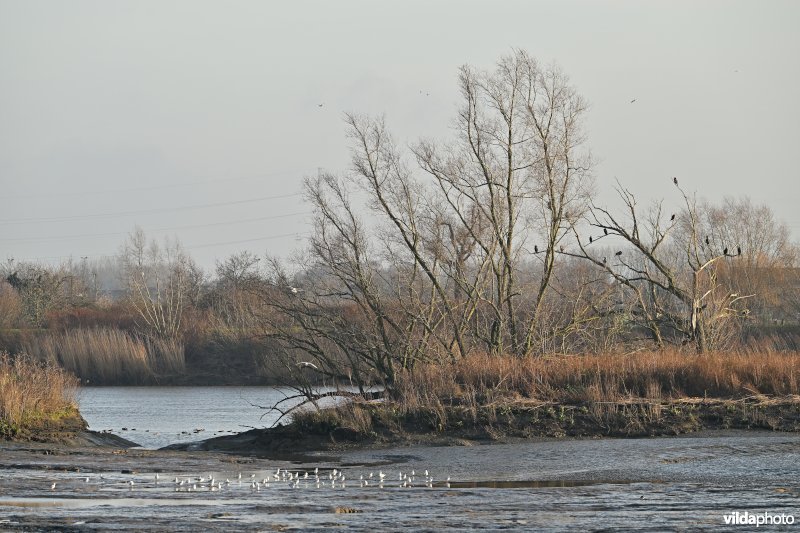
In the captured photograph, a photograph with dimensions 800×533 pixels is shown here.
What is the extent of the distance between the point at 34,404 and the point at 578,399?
1139cm

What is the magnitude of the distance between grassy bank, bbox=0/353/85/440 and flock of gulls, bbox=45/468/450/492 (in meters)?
6.23

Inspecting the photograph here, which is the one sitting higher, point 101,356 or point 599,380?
point 101,356

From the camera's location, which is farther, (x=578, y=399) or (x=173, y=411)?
(x=173, y=411)

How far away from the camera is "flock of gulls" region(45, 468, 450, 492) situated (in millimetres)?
14594

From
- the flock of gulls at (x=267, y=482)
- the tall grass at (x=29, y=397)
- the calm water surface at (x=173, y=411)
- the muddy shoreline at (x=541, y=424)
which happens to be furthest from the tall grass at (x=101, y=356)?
the flock of gulls at (x=267, y=482)

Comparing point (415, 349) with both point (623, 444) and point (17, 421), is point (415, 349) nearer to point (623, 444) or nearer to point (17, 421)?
point (623, 444)

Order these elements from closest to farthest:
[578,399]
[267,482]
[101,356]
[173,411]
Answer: [267,482], [578,399], [173,411], [101,356]

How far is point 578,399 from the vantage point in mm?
23031

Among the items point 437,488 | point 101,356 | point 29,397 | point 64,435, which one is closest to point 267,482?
point 437,488

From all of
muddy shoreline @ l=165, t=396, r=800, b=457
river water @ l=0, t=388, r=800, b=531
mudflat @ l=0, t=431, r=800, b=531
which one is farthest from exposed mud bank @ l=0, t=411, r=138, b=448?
muddy shoreline @ l=165, t=396, r=800, b=457

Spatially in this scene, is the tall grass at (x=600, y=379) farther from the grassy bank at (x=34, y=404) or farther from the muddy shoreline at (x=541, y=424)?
the grassy bank at (x=34, y=404)

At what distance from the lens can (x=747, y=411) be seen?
22.5 m

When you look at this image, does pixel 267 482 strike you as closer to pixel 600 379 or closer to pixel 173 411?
pixel 600 379

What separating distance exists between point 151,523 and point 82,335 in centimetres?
4112
